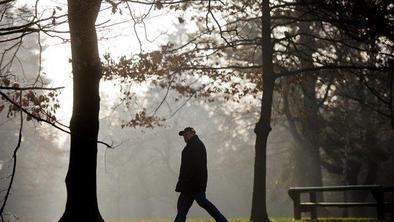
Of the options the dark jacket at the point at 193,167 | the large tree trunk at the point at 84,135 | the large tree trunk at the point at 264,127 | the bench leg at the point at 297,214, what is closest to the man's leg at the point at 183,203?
the dark jacket at the point at 193,167

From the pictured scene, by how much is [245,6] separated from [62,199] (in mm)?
70452

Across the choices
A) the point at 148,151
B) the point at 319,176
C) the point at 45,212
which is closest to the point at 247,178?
the point at 148,151

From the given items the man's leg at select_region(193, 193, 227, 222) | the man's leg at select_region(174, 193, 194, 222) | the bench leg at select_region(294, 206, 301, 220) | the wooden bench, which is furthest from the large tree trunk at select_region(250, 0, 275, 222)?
the man's leg at select_region(193, 193, 227, 222)

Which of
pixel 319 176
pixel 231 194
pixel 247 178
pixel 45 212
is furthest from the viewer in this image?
pixel 45 212

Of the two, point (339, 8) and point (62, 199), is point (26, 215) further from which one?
point (339, 8)

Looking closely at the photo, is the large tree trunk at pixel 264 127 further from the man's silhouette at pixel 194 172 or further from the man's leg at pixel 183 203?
the man's silhouette at pixel 194 172

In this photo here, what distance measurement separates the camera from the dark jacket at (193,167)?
10.2 metres

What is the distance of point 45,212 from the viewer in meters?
72.5

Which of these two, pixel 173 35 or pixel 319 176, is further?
pixel 173 35

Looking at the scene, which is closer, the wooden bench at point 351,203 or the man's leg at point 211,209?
the man's leg at point 211,209

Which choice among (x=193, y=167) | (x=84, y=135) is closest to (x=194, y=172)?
(x=193, y=167)

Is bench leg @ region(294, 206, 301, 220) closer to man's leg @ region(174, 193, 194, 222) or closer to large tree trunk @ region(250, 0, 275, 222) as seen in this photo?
large tree trunk @ region(250, 0, 275, 222)

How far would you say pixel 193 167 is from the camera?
402 inches

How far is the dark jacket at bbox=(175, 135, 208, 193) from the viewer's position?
10211mm
